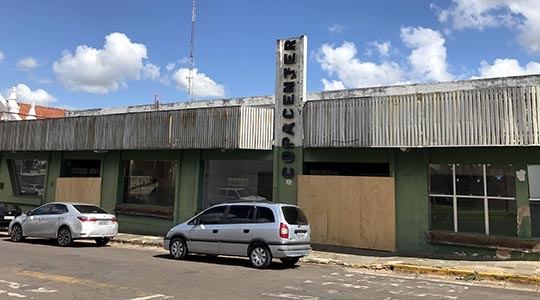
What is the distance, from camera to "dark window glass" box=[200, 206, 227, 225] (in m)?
12.3

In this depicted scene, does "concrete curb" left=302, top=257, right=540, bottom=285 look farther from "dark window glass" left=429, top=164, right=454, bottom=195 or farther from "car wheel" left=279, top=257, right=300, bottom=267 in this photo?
"dark window glass" left=429, top=164, right=454, bottom=195

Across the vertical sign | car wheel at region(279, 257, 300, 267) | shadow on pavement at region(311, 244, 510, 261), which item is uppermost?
the vertical sign

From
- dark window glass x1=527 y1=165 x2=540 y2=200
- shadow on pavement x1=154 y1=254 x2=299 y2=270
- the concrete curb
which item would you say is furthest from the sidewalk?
dark window glass x1=527 y1=165 x2=540 y2=200

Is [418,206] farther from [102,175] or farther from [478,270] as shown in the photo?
[102,175]

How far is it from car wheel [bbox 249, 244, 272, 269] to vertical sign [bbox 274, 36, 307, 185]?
16.4 feet

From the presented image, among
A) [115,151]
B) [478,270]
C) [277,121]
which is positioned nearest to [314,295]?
[478,270]

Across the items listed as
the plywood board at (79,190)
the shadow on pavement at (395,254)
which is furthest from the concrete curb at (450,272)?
the plywood board at (79,190)

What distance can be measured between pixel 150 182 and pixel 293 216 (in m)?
9.91

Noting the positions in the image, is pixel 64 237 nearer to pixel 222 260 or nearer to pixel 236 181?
pixel 222 260

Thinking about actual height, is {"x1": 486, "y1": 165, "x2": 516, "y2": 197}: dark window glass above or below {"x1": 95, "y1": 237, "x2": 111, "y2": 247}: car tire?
above

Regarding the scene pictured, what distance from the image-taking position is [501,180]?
13039 mm

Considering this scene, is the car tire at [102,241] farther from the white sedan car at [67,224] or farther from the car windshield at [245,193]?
the car windshield at [245,193]

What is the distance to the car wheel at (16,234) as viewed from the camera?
16609 millimetres

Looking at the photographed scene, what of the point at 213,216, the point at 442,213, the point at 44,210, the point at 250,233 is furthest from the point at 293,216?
the point at 44,210
